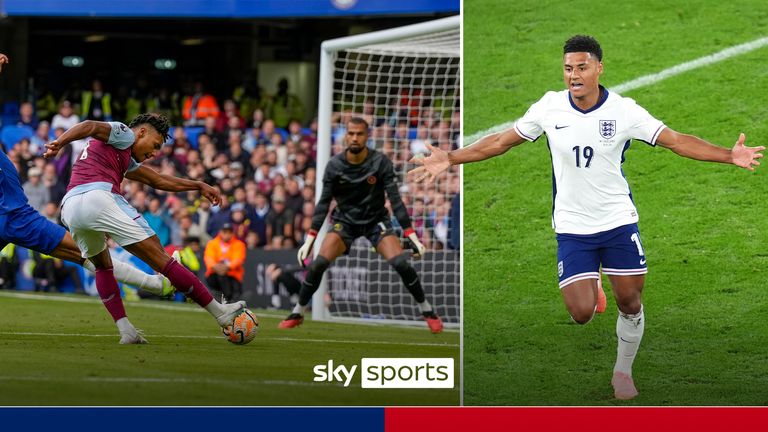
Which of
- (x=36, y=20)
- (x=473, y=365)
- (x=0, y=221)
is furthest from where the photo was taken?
(x=36, y=20)

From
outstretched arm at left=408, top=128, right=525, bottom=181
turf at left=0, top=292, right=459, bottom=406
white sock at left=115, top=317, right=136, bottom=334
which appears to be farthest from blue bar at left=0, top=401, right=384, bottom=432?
white sock at left=115, top=317, right=136, bottom=334

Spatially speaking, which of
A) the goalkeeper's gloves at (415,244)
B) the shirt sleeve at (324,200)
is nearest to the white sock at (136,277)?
the shirt sleeve at (324,200)

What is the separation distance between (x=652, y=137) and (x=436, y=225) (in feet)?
18.3

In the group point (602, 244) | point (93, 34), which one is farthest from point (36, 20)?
point (602, 244)

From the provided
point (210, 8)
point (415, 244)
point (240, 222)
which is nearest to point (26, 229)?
point (415, 244)

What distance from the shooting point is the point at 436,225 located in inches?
449

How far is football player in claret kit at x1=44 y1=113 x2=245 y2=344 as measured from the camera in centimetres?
717

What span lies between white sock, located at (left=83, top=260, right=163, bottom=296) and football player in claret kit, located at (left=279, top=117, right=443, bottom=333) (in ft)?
5.93

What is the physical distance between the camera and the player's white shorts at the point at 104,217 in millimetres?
7156

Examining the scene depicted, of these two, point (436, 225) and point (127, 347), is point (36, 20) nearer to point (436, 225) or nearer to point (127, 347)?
point (436, 225)

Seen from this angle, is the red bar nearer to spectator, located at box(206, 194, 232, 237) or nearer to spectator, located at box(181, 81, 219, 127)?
spectator, located at box(206, 194, 232, 237)

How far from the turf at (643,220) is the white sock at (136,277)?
71.7 inches

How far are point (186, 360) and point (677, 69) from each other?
3410mm

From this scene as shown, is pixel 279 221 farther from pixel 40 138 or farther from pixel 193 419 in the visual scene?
pixel 193 419
